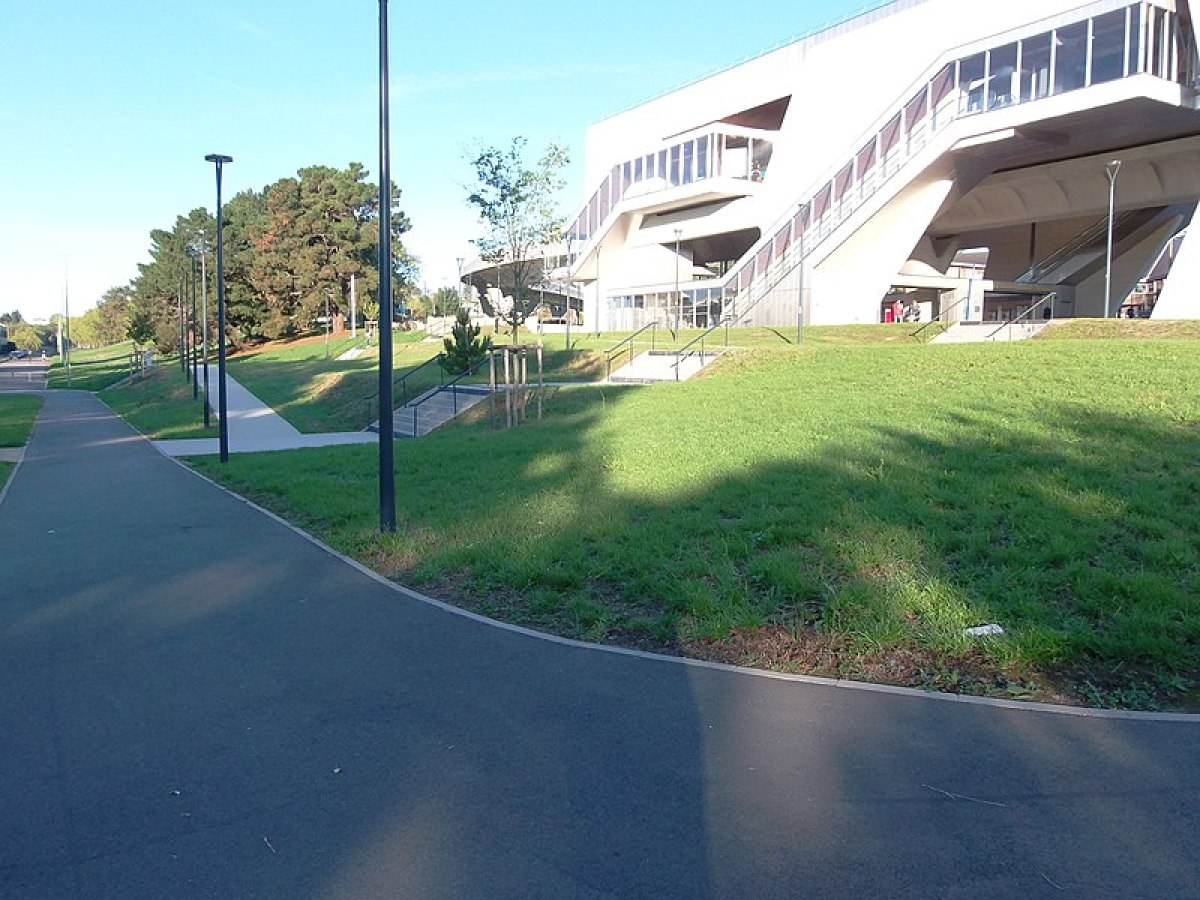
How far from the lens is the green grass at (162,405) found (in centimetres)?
2808

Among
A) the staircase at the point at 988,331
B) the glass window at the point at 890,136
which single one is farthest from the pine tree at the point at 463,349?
the glass window at the point at 890,136

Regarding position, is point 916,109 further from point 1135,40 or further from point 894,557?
point 894,557

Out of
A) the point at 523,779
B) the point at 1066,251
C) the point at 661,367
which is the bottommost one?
the point at 523,779

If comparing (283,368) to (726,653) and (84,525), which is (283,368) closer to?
(84,525)

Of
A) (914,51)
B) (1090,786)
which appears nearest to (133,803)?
(1090,786)

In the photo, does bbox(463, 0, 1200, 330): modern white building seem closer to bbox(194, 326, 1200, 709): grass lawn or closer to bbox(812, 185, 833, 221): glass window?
bbox(812, 185, 833, 221): glass window

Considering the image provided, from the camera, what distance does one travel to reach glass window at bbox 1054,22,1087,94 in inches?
1289

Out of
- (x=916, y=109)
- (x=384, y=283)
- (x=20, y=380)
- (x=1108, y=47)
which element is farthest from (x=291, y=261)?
(x=384, y=283)

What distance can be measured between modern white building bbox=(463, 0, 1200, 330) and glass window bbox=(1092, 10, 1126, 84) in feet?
0.21

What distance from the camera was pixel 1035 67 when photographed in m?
34.2

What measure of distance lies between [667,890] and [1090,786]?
1918 millimetres

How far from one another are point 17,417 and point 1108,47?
39633 mm

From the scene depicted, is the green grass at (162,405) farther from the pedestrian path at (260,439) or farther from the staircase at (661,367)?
the staircase at (661,367)

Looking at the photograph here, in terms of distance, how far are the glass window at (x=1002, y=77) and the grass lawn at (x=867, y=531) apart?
79.4 ft
